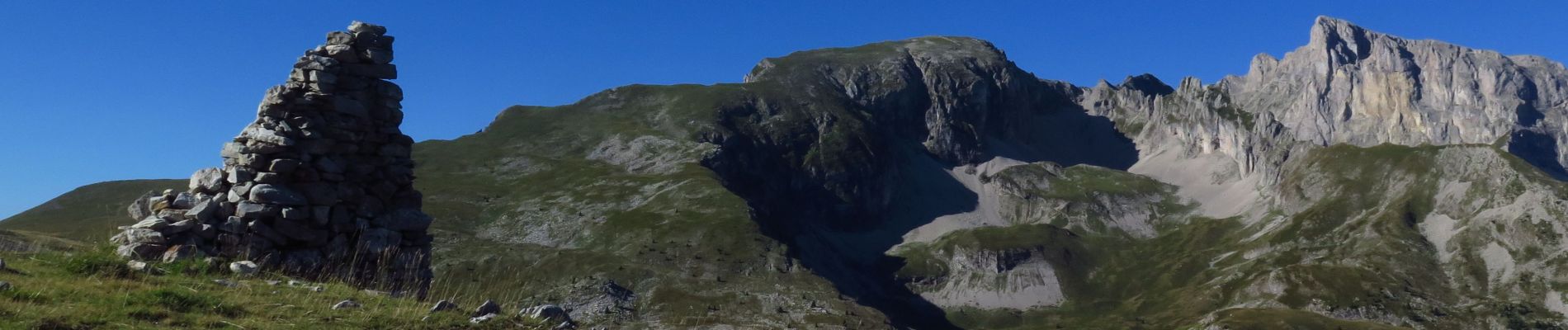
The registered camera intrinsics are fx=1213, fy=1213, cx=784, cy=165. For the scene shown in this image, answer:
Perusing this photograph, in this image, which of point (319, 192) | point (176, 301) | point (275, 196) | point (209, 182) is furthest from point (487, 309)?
point (209, 182)

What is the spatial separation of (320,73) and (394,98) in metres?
2.08

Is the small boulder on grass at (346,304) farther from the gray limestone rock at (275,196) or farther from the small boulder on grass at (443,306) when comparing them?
the gray limestone rock at (275,196)

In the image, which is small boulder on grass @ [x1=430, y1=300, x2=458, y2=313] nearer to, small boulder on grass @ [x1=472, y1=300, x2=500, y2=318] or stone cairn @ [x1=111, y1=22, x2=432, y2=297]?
small boulder on grass @ [x1=472, y1=300, x2=500, y2=318]

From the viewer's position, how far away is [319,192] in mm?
27828

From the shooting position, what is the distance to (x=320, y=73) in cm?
2941

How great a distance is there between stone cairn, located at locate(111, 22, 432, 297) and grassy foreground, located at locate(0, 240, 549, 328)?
3.17 meters

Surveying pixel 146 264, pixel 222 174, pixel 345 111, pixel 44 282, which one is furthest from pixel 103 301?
pixel 345 111

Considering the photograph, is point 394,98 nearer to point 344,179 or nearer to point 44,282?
point 344,179

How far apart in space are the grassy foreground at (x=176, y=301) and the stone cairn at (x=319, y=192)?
Result: 317 centimetres

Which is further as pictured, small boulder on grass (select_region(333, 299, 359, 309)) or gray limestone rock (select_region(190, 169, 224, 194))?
gray limestone rock (select_region(190, 169, 224, 194))

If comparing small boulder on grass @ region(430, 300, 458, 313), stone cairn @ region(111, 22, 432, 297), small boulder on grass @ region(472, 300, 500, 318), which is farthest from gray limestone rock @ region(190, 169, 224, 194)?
small boulder on grass @ region(472, 300, 500, 318)

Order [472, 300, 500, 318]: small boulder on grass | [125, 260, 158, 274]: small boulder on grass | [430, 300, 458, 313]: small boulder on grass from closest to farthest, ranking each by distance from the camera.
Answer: [430, 300, 458, 313]: small boulder on grass < [472, 300, 500, 318]: small boulder on grass < [125, 260, 158, 274]: small boulder on grass

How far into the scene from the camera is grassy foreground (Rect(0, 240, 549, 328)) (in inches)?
651

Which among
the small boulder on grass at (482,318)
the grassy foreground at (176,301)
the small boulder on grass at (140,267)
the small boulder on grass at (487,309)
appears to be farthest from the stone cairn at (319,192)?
the small boulder on grass at (482,318)
